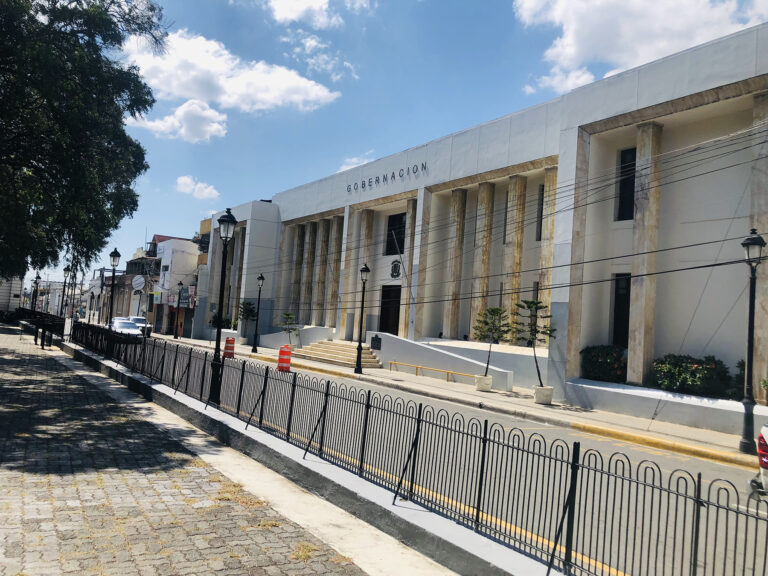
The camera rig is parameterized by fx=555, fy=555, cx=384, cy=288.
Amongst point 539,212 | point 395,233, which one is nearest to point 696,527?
point 539,212

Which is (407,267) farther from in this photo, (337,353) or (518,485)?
(518,485)

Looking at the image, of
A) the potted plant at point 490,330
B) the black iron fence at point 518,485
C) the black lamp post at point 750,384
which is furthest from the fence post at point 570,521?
the potted plant at point 490,330

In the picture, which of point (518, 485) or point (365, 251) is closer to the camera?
point (518, 485)

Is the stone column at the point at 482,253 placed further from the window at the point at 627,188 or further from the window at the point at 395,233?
the window at the point at 395,233

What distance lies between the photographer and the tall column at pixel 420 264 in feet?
93.6

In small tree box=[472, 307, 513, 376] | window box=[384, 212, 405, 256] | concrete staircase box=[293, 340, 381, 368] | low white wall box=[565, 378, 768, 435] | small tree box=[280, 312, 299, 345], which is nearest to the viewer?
low white wall box=[565, 378, 768, 435]

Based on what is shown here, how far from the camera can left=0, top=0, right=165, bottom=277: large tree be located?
13984 mm

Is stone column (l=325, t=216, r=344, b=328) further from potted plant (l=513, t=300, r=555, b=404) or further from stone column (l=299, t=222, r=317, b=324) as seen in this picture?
potted plant (l=513, t=300, r=555, b=404)

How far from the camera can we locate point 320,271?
3866 cm

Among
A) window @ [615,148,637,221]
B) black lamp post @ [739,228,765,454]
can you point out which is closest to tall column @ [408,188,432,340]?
window @ [615,148,637,221]

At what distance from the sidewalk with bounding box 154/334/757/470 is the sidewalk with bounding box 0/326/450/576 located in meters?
9.78

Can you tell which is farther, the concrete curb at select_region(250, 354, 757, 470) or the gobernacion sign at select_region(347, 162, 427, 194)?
the gobernacion sign at select_region(347, 162, 427, 194)

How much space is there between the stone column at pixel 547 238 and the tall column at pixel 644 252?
3.81 metres

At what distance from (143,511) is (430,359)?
20687mm
